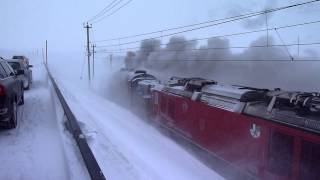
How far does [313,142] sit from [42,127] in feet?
23.8

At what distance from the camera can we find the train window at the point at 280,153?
19.9ft

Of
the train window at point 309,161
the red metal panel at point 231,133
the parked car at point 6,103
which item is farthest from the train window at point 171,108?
the train window at point 309,161

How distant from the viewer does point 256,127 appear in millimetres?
6992

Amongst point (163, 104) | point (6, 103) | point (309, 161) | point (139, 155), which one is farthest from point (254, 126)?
point (163, 104)

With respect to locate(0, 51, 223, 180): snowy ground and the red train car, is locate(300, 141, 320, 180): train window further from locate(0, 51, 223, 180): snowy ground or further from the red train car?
locate(0, 51, 223, 180): snowy ground

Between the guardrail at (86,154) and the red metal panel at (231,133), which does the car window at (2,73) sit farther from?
the red metal panel at (231,133)

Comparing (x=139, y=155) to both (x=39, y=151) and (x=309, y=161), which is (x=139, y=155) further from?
(x=309, y=161)

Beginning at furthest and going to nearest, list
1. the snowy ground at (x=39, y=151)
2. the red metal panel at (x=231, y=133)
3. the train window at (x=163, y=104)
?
the train window at (x=163, y=104) < the red metal panel at (x=231, y=133) < the snowy ground at (x=39, y=151)

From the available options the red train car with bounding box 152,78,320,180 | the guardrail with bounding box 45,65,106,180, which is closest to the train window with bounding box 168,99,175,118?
the red train car with bounding box 152,78,320,180

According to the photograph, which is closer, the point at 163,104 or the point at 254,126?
the point at 254,126

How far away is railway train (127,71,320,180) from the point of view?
5785 millimetres

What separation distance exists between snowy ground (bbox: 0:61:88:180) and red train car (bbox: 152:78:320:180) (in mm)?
3374

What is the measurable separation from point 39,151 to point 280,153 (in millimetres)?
4962

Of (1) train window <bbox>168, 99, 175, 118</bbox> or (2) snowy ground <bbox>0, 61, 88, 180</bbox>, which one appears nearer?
(2) snowy ground <bbox>0, 61, 88, 180</bbox>
